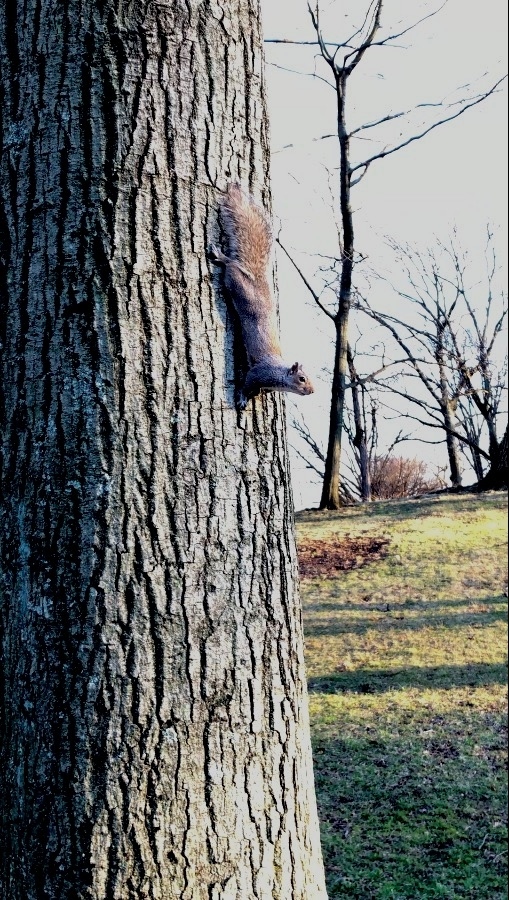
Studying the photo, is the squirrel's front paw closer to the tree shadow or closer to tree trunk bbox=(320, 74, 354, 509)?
the tree shadow

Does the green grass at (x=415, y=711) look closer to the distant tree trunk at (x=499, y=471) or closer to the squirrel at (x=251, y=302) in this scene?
the distant tree trunk at (x=499, y=471)

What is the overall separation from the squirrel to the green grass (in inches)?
97.6

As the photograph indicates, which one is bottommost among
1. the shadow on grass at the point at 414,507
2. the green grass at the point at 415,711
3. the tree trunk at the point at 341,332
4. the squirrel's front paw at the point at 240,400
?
the green grass at the point at 415,711

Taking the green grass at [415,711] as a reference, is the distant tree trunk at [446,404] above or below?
above

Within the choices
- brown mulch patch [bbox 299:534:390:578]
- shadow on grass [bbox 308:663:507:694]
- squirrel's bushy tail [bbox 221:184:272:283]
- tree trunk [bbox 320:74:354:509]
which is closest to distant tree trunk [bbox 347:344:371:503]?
tree trunk [bbox 320:74:354:509]

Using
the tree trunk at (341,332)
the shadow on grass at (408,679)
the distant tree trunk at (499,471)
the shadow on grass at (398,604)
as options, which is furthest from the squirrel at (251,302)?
the distant tree trunk at (499,471)

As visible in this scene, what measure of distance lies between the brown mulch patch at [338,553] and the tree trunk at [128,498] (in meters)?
5.88

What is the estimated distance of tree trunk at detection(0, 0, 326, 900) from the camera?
4.83 ft

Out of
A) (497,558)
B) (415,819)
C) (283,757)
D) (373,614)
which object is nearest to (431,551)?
(497,558)

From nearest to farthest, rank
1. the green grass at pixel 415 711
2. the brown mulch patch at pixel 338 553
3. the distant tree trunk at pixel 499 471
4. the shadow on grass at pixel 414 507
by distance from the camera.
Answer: the green grass at pixel 415 711 → the brown mulch patch at pixel 338 553 → the shadow on grass at pixel 414 507 → the distant tree trunk at pixel 499 471

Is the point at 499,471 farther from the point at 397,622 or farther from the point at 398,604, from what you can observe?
the point at 397,622

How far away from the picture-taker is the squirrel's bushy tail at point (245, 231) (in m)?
1.62

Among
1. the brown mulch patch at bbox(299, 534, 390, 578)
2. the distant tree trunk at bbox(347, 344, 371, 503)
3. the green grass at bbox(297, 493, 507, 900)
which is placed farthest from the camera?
the distant tree trunk at bbox(347, 344, 371, 503)

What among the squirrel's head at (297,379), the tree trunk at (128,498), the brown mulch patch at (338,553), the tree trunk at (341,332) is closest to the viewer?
the tree trunk at (128,498)
